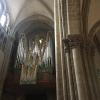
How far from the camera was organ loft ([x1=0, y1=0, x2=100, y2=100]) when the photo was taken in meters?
5.07

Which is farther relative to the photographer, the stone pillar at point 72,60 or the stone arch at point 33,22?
the stone arch at point 33,22

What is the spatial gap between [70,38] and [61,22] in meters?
1.51

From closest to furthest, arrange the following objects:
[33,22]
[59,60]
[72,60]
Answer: [72,60] → [59,60] → [33,22]

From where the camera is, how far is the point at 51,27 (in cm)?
1219

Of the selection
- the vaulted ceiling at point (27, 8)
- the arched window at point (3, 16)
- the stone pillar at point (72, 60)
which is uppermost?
the vaulted ceiling at point (27, 8)

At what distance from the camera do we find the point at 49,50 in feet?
34.3

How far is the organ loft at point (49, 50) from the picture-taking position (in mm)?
5066

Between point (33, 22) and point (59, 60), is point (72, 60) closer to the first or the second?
point (59, 60)

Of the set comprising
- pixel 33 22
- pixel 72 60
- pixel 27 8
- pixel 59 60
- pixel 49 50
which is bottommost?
pixel 72 60

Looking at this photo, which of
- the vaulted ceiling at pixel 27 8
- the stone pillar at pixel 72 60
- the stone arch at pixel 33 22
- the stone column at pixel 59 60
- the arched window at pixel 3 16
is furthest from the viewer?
the stone arch at pixel 33 22

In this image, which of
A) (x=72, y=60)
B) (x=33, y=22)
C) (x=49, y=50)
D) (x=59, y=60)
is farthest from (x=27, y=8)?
(x=72, y=60)

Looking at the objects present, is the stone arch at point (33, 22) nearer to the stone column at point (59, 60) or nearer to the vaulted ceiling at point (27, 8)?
the vaulted ceiling at point (27, 8)

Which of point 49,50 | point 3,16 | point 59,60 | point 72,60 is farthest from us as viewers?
point 3,16

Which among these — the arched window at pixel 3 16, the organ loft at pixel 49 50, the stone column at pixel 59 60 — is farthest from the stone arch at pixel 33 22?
the stone column at pixel 59 60
